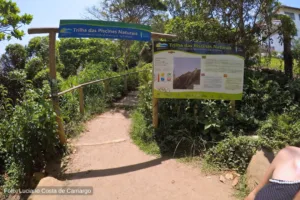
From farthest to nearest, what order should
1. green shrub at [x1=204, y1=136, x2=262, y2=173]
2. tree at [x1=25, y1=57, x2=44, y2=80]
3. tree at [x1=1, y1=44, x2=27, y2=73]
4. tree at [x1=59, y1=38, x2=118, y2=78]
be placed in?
1. tree at [x1=59, y1=38, x2=118, y2=78]
2. tree at [x1=1, y1=44, x2=27, y2=73]
3. tree at [x1=25, y1=57, x2=44, y2=80]
4. green shrub at [x1=204, y1=136, x2=262, y2=173]

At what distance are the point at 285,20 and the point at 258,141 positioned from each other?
432 cm

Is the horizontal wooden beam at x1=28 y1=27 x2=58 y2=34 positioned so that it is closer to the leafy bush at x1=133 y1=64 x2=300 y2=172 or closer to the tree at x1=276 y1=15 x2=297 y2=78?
the leafy bush at x1=133 y1=64 x2=300 y2=172

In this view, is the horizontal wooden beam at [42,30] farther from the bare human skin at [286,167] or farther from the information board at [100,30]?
the bare human skin at [286,167]

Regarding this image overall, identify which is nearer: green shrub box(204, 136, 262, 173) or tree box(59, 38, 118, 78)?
green shrub box(204, 136, 262, 173)

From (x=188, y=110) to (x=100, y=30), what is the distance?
2.28m

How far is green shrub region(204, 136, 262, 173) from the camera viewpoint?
3859mm

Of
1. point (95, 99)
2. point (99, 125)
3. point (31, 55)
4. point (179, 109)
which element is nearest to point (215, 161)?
point (179, 109)

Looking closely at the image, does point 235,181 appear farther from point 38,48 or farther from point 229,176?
point 38,48

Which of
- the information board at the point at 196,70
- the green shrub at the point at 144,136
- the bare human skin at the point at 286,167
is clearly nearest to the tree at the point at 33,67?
the green shrub at the point at 144,136

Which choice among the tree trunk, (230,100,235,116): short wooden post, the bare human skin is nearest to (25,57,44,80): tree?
(230,100,235,116): short wooden post

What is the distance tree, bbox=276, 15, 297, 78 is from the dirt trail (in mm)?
4757

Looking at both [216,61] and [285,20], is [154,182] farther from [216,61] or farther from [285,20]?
[285,20]

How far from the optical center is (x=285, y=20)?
6.72m

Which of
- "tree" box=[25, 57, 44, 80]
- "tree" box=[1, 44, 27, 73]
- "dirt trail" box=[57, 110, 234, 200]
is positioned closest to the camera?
"dirt trail" box=[57, 110, 234, 200]
